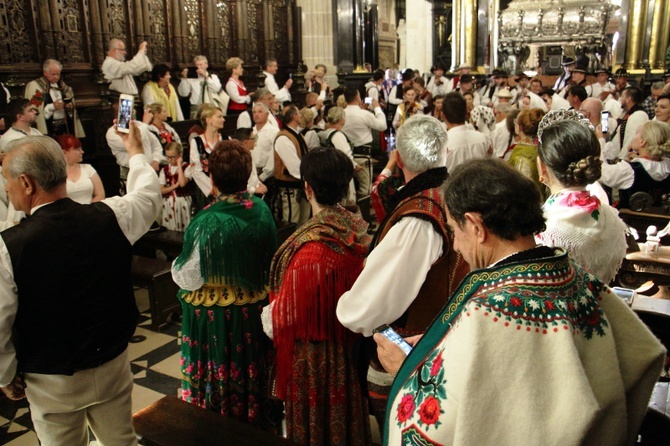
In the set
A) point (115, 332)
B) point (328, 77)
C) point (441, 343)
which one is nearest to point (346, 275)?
point (115, 332)

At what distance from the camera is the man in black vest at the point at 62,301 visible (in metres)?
2.03

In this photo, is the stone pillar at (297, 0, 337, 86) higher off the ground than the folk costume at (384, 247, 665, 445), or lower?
higher

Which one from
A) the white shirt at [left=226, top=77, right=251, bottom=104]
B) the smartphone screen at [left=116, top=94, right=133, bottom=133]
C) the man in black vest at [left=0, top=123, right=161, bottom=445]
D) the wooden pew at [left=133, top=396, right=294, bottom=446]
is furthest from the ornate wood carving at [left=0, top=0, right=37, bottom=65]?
the wooden pew at [left=133, top=396, right=294, bottom=446]

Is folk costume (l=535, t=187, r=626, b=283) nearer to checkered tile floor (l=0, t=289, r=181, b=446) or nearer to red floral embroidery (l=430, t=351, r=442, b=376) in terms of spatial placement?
red floral embroidery (l=430, t=351, r=442, b=376)

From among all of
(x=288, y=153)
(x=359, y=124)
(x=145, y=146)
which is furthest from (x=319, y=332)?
(x=359, y=124)

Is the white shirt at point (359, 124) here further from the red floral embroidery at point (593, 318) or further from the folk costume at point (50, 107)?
the red floral embroidery at point (593, 318)

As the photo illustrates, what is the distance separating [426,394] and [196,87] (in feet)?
29.1

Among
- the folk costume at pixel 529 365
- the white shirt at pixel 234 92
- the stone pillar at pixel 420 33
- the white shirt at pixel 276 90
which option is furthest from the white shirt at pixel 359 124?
the stone pillar at pixel 420 33

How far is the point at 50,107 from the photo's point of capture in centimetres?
702

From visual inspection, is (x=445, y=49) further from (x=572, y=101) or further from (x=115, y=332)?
(x=115, y=332)

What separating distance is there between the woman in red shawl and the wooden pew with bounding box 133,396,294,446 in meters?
0.21

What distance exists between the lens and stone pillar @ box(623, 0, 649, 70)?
47.8 ft

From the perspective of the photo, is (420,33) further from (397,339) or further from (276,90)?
(397,339)

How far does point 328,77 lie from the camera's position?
14.2m
